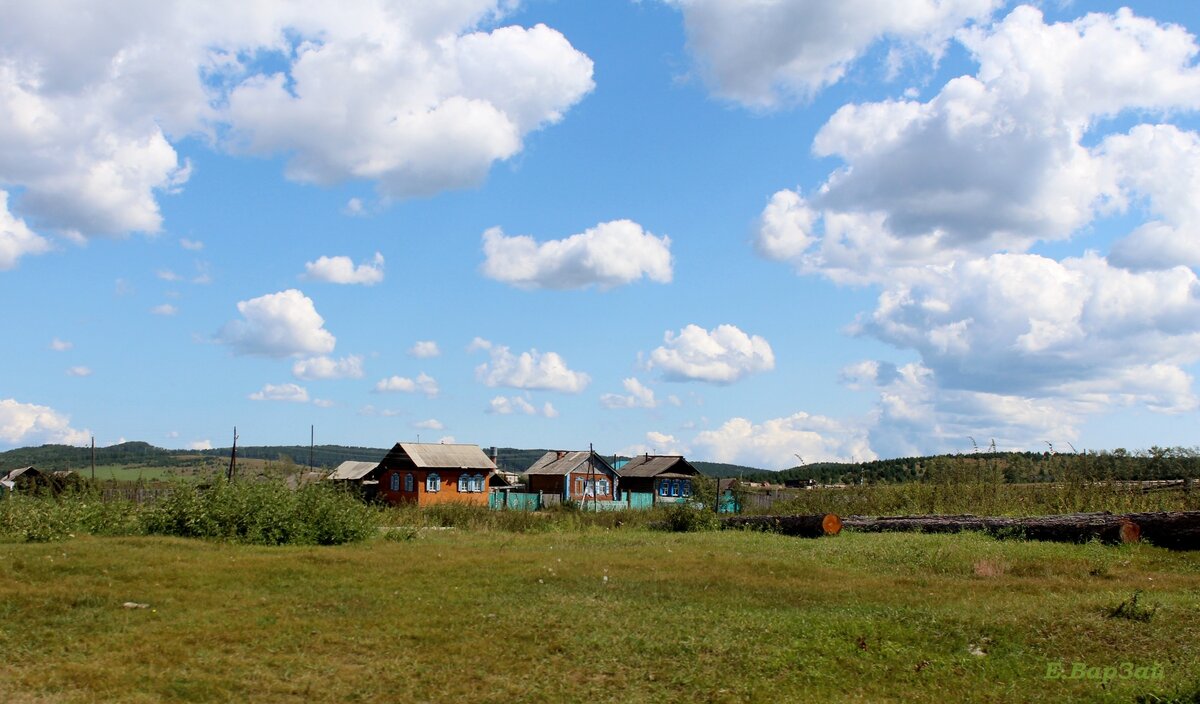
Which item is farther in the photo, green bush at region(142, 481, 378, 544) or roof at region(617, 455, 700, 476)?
roof at region(617, 455, 700, 476)

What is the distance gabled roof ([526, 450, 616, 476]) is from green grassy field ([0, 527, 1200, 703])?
2064 inches

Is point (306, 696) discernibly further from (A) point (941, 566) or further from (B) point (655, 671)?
(A) point (941, 566)

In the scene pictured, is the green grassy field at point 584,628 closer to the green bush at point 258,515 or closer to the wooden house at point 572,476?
the green bush at point 258,515

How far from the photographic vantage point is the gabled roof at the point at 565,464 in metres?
70.8

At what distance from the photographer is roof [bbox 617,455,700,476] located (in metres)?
71.8

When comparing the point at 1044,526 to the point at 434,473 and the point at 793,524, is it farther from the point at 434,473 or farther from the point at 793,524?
the point at 434,473

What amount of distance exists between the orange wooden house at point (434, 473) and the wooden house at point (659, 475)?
12.9m

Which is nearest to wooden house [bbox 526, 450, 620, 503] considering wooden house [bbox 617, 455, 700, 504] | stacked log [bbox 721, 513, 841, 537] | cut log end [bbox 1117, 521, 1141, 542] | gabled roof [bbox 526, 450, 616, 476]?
gabled roof [bbox 526, 450, 616, 476]

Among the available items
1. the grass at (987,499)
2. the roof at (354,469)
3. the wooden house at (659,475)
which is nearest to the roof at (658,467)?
the wooden house at (659,475)

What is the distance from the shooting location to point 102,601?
13.2m

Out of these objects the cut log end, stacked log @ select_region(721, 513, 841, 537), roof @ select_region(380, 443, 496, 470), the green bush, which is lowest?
stacked log @ select_region(721, 513, 841, 537)

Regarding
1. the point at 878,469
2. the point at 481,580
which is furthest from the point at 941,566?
the point at 878,469

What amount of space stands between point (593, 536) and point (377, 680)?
1681cm

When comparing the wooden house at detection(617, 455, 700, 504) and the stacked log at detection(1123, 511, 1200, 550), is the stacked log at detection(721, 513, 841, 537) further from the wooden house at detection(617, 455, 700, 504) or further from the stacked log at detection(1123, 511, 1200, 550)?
the wooden house at detection(617, 455, 700, 504)
